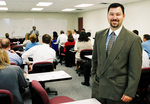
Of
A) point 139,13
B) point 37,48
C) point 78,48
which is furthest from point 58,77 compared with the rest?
point 139,13

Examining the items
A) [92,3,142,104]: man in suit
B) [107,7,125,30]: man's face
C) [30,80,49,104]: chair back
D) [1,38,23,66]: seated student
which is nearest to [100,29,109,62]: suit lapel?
[92,3,142,104]: man in suit

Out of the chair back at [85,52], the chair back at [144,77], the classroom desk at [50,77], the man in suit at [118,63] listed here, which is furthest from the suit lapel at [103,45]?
the chair back at [85,52]

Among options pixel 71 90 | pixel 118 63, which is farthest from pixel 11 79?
pixel 71 90

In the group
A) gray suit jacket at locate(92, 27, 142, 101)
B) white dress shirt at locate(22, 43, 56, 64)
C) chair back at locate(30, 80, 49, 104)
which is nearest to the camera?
gray suit jacket at locate(92, 27, 142, 101)

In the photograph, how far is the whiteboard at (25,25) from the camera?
12164 millimetres

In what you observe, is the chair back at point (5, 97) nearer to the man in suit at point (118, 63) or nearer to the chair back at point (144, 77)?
the man in suit at point (118, 63)

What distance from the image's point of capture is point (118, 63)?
152cm

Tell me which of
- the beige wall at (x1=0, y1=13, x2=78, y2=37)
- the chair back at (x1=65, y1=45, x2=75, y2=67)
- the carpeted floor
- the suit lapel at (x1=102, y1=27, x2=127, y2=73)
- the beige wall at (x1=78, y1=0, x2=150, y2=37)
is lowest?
the carpeted floor

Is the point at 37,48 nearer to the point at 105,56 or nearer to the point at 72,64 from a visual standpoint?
the point at 105,56

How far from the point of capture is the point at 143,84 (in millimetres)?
2678

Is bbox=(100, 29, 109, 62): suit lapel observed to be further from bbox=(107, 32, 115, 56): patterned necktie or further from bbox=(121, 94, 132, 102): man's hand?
bbox=(121, 94, 132, 102): man's hand

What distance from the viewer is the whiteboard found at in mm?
12164

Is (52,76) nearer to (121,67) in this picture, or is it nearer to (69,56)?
(121,67)

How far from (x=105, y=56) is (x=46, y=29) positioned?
12.0 meters
